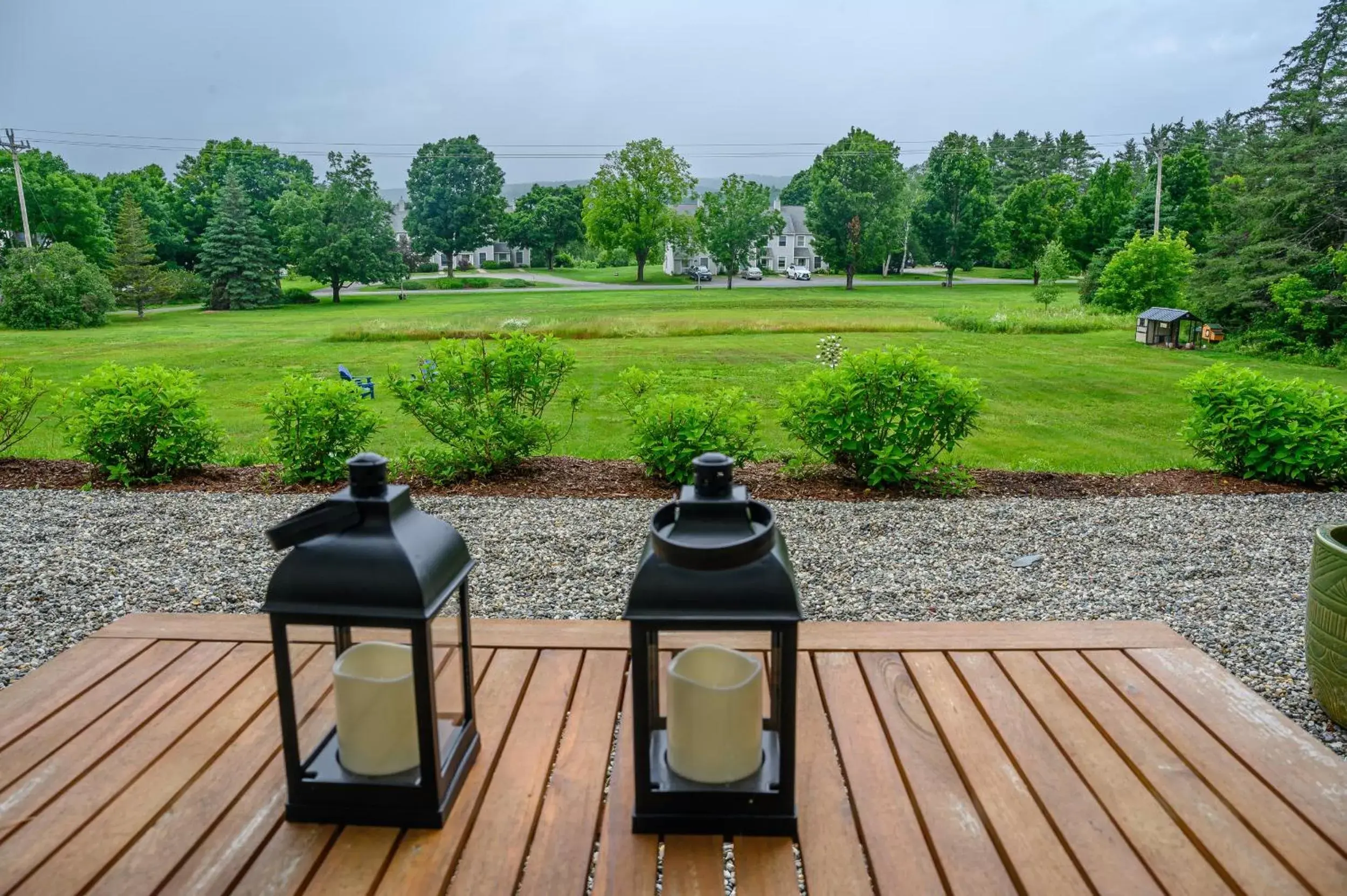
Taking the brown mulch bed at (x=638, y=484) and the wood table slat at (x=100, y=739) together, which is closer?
the wood table slat at (x=100, y=739)

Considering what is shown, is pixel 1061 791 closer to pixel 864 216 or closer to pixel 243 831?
pixel 243 831

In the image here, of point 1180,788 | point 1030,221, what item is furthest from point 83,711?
point 1030,221

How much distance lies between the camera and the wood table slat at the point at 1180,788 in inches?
47.3

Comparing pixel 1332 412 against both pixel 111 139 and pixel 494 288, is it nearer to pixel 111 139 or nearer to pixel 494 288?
pixel 494 288

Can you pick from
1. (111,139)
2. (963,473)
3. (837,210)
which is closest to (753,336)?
(963,473)

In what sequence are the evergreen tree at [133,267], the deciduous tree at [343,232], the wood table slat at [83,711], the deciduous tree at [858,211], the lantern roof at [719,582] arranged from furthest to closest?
1. the deciduous tree at [858,211]
2. the deciduous tree at [343,232]
3. the evergreen tree at [133,267]
4. the wood table slat at [83,711]
5. the lantern roof at [719,582]

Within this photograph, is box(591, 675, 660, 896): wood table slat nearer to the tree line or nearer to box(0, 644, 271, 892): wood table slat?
box(0, 644, 271, 892): wood table slat

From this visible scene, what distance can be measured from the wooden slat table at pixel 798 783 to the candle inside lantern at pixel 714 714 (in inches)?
2.6

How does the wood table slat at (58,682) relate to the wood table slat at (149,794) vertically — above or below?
below

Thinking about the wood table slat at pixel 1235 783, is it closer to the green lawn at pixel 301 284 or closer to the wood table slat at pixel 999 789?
the wood table slat at pixel 999 789

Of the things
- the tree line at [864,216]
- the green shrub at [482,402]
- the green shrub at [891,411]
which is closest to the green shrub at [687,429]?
→ the green shrub at [891,411]

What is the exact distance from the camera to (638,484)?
211 inches

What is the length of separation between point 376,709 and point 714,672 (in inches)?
20.2

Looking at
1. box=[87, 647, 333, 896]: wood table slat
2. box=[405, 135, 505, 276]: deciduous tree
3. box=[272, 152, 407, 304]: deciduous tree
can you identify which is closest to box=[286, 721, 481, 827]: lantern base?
box=[87, 647, 333, 896]: wood table slat
